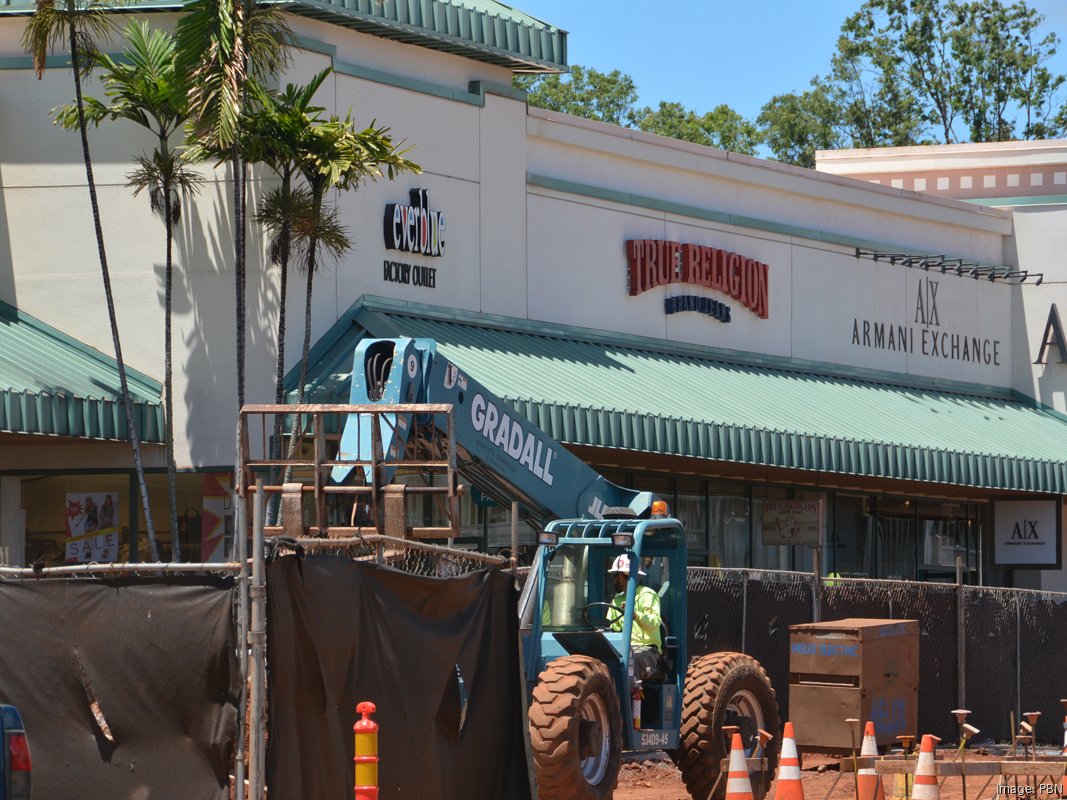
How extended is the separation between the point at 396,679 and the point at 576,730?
2576 mm

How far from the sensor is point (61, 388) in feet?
64.5

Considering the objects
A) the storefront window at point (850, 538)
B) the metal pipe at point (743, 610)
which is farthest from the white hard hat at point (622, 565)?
the storefront window at point (850, 538)

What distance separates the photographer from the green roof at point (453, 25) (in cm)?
2114

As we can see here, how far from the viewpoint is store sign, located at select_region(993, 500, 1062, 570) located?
3011 cm

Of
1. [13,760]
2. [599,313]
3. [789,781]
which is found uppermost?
[599,313]

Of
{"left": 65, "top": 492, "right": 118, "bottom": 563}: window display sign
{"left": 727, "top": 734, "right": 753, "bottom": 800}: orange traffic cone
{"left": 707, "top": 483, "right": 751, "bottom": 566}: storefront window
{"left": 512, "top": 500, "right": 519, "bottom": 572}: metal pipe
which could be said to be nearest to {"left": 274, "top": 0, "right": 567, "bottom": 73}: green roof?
{"left": 65, "top": 492, "right": 118, "bottom": 563}: window display sign

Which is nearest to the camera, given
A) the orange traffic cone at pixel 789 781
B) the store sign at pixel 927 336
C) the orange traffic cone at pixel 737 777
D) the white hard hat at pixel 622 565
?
the orange traffic cone at pixel 737 777

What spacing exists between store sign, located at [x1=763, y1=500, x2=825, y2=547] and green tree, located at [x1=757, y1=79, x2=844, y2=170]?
3667 centimetres

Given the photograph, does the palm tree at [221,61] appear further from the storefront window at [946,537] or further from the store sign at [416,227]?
the storefront window at [946,537]

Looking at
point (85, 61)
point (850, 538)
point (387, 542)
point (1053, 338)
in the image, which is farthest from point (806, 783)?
point (1053, 338)

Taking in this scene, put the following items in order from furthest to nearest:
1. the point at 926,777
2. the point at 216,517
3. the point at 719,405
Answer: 1. the point at 719,405
2. the point at 216,517
3. the point at 926,777

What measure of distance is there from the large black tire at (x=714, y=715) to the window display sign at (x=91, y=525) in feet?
29.1

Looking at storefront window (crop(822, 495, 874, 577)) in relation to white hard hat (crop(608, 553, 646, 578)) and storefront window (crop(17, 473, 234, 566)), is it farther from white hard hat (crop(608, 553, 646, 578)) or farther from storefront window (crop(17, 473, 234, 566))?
white hard hat (crop(608, 553, 646, 578))

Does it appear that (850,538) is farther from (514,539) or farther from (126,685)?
(126,685)
